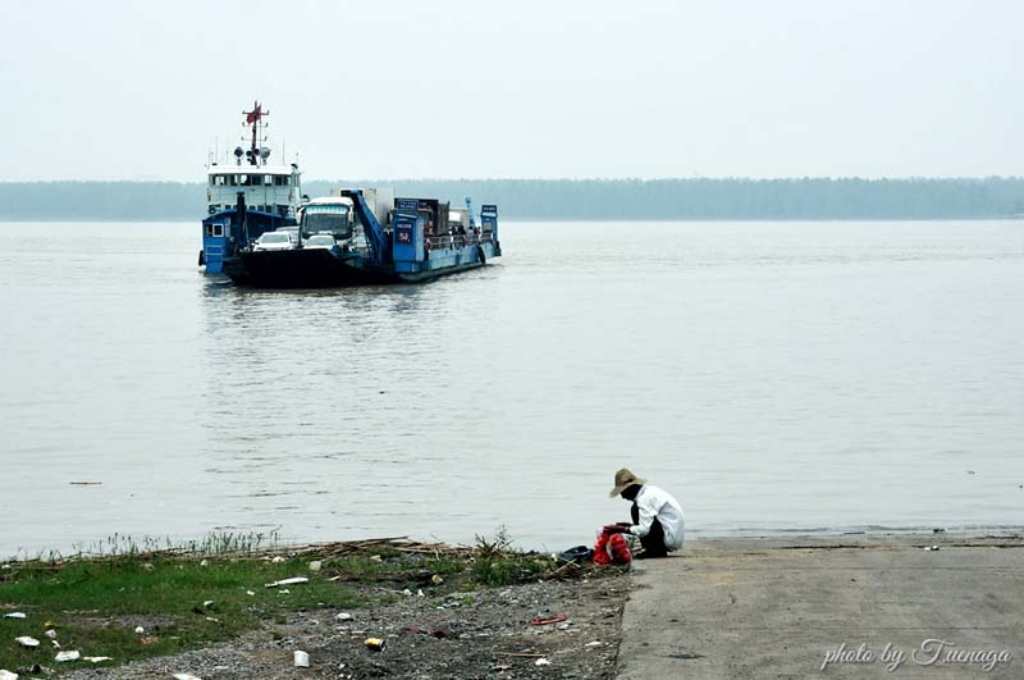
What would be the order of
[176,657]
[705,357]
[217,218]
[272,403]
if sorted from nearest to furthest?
1. [176,657]
2. [272,403]
3. [705,357]
4. [217,218]

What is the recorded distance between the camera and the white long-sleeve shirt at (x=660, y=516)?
44.4ft

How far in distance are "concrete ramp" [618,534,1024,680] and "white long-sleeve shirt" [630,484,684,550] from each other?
0.21 m

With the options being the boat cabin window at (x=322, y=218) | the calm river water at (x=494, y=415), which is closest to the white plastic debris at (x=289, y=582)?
the calm river water at (x=494, y=415)

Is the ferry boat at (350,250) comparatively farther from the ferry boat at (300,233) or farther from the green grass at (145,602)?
the green grass at (145,602)

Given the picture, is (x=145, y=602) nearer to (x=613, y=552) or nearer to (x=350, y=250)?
(x=613, y=552)

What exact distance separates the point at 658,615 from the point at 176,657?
10.4 feet

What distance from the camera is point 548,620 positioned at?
11.1 m

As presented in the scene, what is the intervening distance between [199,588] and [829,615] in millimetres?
4945

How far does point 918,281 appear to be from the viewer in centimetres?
8925

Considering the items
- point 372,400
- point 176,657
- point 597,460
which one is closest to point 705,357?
point 372,400

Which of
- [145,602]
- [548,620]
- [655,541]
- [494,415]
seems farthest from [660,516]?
[494,415]

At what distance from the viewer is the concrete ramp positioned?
957cm

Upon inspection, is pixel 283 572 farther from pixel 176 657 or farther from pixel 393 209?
pixel 393 209

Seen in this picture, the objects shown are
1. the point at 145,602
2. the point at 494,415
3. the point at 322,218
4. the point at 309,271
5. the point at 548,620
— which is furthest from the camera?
the point at 322,218
